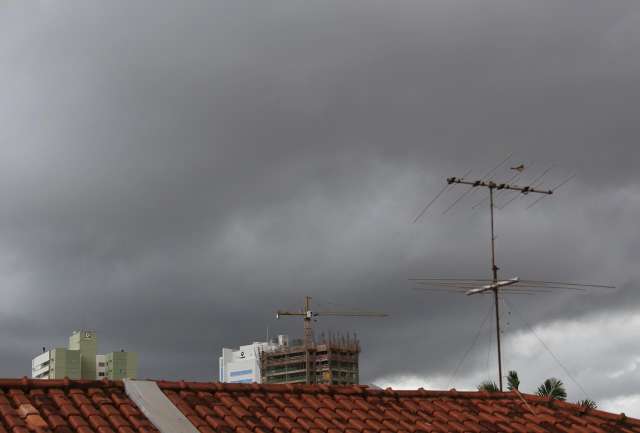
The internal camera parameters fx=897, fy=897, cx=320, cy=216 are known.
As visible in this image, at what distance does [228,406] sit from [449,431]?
4109 millimetres

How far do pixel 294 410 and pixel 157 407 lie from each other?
2.61 m

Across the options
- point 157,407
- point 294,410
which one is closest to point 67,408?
point 157,407

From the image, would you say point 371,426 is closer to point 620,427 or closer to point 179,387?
→ point 179,387

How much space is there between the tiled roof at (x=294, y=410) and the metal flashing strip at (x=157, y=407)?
14 centimetres

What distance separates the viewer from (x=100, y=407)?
1461 centimetres

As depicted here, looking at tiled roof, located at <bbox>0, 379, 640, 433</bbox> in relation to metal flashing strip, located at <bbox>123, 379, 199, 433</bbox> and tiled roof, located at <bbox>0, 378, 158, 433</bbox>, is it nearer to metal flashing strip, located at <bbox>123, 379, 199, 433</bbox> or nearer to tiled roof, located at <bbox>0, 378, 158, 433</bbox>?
tiled roof, located at <bbox>0, 378, 158, 433</bbox>

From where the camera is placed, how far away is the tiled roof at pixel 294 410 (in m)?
14.0

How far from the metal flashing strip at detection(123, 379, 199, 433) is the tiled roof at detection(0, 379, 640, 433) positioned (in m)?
0.14

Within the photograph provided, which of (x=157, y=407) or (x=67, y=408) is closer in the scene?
(x=67, y=408)

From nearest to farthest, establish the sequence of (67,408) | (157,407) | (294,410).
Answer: (67,408) → (157,407) → (294,410)

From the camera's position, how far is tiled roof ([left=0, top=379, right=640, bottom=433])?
14016mm

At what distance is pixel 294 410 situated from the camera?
16188mm

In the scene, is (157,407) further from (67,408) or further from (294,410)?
(294,410)

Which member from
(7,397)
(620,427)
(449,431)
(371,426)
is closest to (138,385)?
(7,397)
